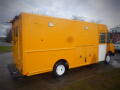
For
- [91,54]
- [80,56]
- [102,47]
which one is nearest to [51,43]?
[80,56]

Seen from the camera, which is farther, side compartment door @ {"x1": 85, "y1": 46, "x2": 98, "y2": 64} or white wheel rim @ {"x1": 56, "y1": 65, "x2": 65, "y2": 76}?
side compartment door @ {"x1": 85, "y1": 46, "x2": 98, "y2": 64}

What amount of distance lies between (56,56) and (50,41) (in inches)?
32.2

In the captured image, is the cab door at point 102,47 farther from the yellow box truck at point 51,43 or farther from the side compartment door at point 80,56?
the side compartment door at point 80,56

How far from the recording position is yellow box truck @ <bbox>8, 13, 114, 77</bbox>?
433cm

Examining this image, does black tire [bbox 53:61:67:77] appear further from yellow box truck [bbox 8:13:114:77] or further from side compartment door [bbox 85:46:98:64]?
side compartment door [bbox 85:46:98:64]

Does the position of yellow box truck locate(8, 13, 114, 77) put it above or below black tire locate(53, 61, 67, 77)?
above

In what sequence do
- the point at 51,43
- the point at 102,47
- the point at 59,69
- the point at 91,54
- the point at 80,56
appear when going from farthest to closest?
the point at 102,47 < the point at 91,54 < the point at 80,56 < the point at 59,69 < the point at 51,43

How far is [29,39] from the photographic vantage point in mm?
4336

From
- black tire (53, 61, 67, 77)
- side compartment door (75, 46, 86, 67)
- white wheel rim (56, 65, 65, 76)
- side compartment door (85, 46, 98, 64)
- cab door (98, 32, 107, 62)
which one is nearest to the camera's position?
black tire (53, 61, 67, 77)

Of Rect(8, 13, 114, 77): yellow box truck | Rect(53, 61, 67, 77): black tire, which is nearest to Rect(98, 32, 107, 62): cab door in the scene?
Rect(8, 13, 114, 77): yellow box truck

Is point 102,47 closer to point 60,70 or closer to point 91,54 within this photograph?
point 91,54

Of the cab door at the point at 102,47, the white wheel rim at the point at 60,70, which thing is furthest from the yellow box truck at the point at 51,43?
the cab door at the point at 102,47

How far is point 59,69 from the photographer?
5441 mm

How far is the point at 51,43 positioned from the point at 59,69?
149cm
